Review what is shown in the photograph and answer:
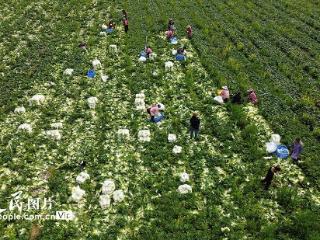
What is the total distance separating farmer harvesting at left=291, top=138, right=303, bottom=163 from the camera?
762 inches

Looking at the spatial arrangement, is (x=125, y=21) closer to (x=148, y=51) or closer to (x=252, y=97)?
(x=148, y=51)

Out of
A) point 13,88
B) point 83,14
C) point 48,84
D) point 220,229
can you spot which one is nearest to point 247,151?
point 220,229

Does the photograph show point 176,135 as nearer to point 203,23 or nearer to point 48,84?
point 48,84

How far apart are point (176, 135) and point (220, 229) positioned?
22.7 ft

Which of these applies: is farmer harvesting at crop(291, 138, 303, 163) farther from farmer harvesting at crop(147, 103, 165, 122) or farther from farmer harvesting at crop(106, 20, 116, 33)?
farmer harvesting at crop(106, 20, 116, 33)

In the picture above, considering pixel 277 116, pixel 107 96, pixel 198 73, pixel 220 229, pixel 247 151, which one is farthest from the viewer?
pixel 198 73

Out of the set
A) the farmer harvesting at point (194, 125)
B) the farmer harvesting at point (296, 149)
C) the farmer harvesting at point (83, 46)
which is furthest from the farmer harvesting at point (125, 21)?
the farmer harvesting at point (296, 149)

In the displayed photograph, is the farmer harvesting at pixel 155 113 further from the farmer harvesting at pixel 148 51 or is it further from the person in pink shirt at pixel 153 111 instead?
the farmer harvesting at pixel 148 51

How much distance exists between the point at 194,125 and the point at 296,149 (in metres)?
5.58

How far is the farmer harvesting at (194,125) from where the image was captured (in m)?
20.8

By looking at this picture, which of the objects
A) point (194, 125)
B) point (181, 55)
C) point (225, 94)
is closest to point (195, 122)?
point (194, 125)

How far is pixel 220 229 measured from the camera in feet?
53.3

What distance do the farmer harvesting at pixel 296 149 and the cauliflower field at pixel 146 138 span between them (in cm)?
43

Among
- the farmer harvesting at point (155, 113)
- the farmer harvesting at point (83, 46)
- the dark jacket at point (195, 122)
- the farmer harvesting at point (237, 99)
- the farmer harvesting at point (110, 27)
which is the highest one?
the dark jacket at point (195, 122)
